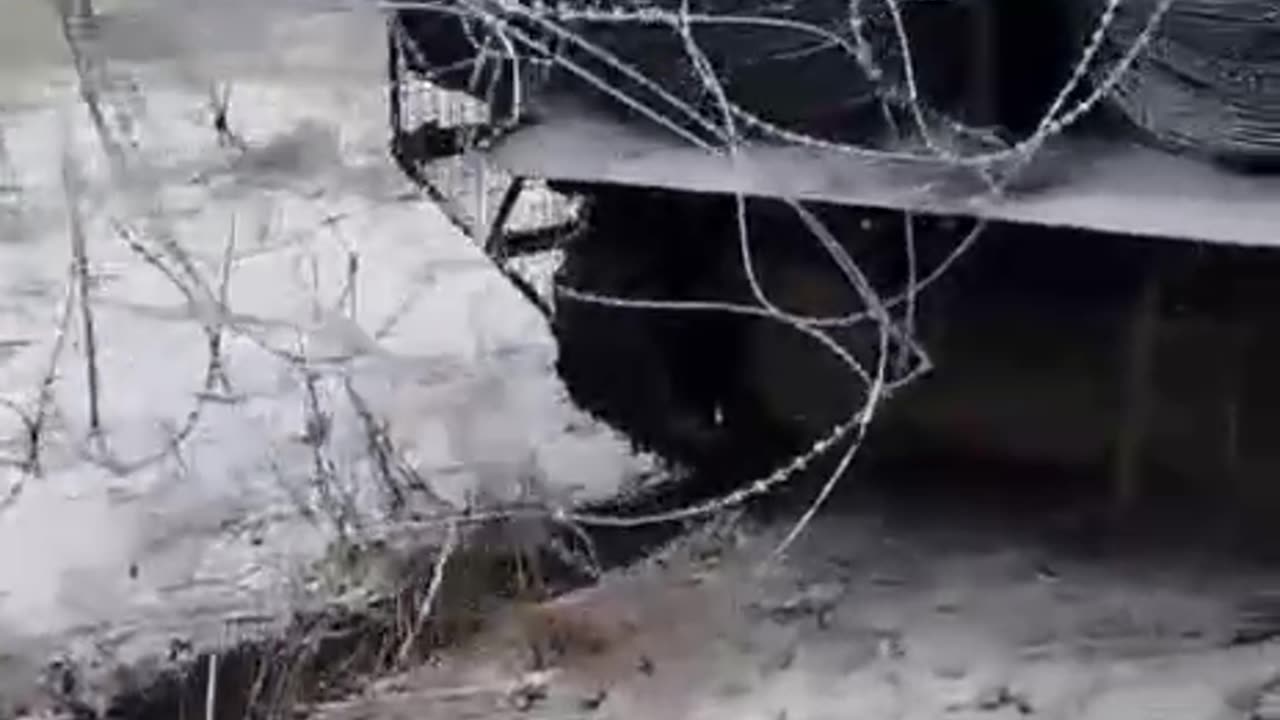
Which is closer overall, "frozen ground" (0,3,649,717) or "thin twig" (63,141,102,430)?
"frozen ground" (0,3,649,717)

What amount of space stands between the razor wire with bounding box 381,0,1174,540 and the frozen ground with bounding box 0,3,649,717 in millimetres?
472

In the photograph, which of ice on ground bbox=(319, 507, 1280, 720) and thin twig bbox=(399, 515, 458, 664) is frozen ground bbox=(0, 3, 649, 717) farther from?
ice on ground bbox=(319, 507, 1280, 720)

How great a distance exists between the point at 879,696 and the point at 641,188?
85 centimetres

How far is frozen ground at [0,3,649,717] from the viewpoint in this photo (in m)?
3.95

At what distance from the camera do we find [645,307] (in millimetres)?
4059

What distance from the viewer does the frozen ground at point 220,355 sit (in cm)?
395

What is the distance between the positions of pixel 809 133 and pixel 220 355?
1.74m

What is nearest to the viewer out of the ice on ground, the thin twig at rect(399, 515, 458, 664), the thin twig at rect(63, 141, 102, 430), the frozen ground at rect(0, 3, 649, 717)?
the ice on ground

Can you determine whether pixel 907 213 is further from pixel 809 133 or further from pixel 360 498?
pixel 360 498

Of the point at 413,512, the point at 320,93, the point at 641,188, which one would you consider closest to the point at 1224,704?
the point at 641,188

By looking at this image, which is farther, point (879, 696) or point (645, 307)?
point (645, 307)

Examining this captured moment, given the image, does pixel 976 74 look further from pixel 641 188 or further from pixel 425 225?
pixel 425 225

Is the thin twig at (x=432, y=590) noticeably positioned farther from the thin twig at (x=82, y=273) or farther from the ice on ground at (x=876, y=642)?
the thin twig at (x=82, y=273)

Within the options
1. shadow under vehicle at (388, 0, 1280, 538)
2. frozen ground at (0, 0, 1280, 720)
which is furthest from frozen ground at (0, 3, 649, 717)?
shadow under vehicle at (388, 0, 1280, 538)
